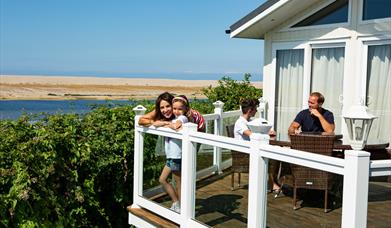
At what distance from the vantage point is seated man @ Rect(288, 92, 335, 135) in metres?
6.76

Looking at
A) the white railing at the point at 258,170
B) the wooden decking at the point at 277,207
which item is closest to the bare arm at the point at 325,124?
the wooden decking at the point at 277,207

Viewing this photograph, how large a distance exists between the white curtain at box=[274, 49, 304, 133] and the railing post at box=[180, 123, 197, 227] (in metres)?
3.87

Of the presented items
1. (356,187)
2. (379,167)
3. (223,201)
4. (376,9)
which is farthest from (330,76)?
(356,187)

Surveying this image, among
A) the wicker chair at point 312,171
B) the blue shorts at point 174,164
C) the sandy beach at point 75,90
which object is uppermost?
the wicker chair at point 312,171

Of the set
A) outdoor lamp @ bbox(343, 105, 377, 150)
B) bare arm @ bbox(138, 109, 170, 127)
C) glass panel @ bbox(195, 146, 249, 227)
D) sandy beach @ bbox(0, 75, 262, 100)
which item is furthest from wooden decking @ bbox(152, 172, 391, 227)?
sandy beach @ bbox(0, 75, 262, 100)

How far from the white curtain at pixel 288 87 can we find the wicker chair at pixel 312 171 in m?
3.44

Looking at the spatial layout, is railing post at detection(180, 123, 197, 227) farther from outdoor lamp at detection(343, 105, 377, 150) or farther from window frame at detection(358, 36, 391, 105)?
window frame at detection(358, 36, 391, 105)

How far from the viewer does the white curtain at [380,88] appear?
7463 millimetres

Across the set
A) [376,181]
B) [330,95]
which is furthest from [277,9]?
[376,181]

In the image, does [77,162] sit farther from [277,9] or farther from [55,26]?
[55,26]

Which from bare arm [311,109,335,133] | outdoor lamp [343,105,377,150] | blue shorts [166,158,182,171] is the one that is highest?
outdoor lamp [343,105,377,150]

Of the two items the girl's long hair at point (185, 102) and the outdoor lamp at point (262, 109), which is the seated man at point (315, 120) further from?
the outdoor lamp at point (262, 109)

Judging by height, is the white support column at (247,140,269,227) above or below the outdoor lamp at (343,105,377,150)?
below

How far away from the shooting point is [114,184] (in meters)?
7.39
